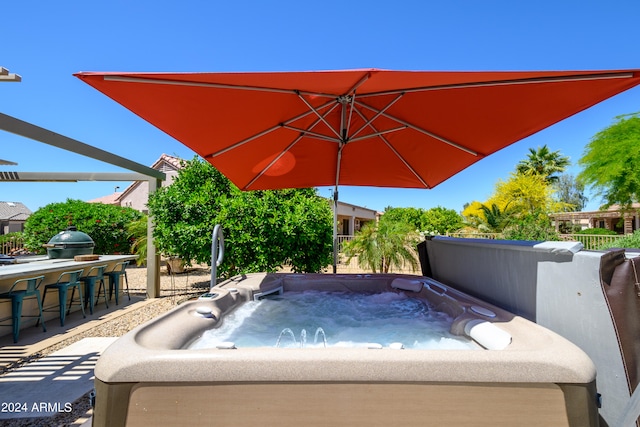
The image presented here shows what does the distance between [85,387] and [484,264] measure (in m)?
3.74

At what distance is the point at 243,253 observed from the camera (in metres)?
5.92

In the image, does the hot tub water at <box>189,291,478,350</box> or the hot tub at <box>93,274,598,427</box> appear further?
the hot tub water at <box>189,291,478,350</box>

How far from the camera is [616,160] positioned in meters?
12.7

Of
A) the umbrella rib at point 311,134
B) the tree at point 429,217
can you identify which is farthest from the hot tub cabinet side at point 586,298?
the tree at point 429,217

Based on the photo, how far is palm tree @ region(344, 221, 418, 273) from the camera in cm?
783

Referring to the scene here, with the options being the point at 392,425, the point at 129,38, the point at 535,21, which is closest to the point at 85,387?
the point at 392,425

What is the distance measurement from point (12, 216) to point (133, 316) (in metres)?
26.7

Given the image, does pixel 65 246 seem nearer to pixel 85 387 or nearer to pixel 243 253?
pixel 243 253

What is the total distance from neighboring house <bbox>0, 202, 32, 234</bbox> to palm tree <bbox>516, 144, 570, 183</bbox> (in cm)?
4194

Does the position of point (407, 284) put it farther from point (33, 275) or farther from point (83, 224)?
point (83, 224)

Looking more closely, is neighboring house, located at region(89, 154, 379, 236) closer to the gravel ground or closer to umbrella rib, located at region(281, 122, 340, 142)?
the gravel ground

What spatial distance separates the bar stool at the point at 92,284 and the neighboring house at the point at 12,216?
2416cm

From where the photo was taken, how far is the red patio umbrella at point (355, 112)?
2.06m

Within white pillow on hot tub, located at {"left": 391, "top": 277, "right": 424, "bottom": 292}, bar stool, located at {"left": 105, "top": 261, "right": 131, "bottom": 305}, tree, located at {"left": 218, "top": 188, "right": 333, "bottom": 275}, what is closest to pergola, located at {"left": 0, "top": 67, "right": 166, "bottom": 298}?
bar stool, located at {"left": 105, "top": 261, "right": 131, "bottom": 305}
